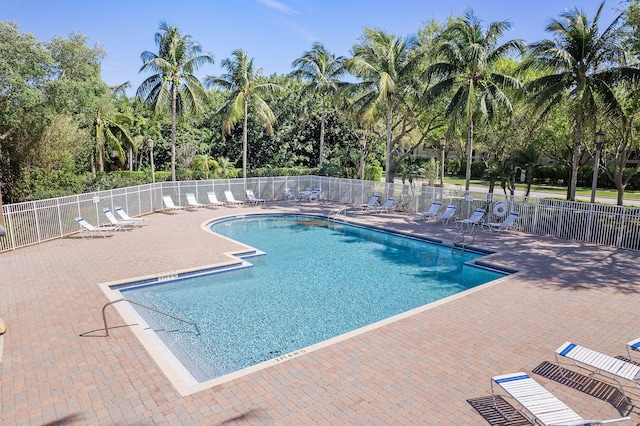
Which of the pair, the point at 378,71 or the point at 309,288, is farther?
the point at 378,71

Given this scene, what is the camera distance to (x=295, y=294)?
10.0m

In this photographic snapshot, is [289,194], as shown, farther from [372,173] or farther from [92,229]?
[92,229]

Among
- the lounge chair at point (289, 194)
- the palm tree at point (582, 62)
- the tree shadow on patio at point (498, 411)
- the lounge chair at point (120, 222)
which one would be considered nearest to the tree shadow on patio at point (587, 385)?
the tree shadow on patio at point (498, 411)

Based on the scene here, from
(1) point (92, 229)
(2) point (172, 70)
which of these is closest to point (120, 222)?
(1) point (92, 229)

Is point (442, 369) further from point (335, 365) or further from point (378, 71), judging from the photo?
point (378, 71)

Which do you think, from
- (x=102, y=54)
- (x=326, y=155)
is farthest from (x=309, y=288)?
(x=326, y=155)

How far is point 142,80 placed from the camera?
73.5 ft

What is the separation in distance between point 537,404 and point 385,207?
16.2 m

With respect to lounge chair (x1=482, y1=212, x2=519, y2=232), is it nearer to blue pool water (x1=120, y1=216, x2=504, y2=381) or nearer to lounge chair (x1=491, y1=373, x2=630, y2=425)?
blue pool water (x1=120, y1=216, x2=504, y2=381)

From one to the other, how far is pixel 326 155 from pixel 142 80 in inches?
662

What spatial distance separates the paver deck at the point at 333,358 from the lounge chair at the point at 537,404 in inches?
18.1

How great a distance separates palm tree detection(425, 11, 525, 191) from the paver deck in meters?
9.65

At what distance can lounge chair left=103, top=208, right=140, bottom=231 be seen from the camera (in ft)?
49.9

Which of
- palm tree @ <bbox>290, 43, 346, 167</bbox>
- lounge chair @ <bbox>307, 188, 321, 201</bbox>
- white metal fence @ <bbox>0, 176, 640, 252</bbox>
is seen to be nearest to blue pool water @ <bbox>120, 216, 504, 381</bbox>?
white metal fence @ <bbox>0, 176, 640, 252</bbox>
